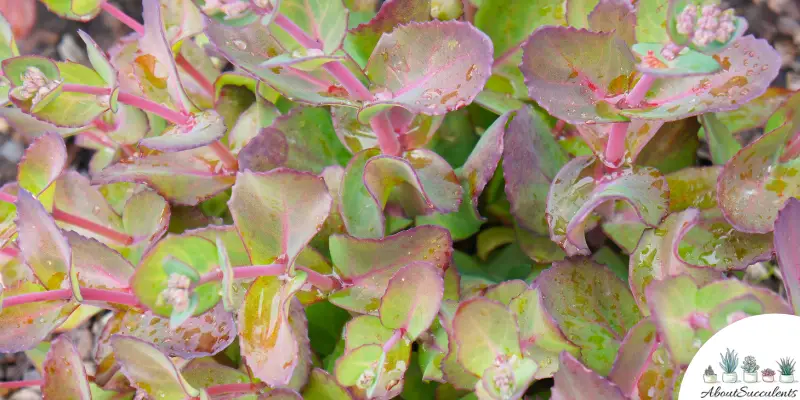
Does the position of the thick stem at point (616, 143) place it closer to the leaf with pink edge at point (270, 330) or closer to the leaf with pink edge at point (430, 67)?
the leaf with pink edge at point (430, 67)

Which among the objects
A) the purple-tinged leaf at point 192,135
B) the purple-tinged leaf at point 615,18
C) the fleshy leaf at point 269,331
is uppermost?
the purple-tinged leaf at point 615,18

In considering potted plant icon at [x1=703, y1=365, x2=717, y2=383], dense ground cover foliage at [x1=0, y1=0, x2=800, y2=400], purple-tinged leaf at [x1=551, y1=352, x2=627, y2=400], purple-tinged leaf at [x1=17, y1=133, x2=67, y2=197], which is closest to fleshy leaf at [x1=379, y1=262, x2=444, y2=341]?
dense ground cover foliage at [x1=0, y1=0, x2=800, y2=400]

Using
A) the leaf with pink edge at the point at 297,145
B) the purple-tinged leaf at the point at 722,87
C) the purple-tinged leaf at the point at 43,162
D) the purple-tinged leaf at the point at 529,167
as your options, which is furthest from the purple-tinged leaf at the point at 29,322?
the purple-tinged leaf at the point at 722,87

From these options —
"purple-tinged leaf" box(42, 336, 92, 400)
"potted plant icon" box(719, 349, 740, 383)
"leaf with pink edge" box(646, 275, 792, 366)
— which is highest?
"leaf with pink edge" box(646, 275, 792, 366)

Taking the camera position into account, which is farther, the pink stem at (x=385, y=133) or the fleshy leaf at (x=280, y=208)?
the pink stem at (x=385, y=133)

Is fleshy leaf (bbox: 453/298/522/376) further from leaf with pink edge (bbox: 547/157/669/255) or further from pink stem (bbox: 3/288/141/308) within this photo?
pink stem (bbox: 3/288/141/308)

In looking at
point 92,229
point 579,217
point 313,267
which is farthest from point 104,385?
point 579,217

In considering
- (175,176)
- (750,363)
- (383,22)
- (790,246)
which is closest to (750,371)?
(750,363)
